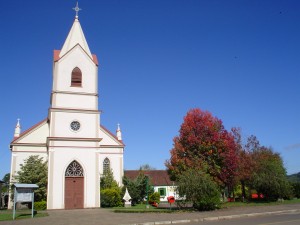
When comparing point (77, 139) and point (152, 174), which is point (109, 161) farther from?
point (152, 174)

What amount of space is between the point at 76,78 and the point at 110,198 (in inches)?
490

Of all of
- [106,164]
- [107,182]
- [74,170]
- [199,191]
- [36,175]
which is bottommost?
[199,191]

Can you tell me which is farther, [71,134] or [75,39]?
[75,39]

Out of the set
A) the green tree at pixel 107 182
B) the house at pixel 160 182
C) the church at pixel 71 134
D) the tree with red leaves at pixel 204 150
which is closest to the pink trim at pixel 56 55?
the church at pixel 71 134

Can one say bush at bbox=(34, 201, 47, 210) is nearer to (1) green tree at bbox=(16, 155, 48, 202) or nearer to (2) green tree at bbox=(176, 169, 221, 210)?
(1) green tree at bbox=(16, 155, 48, 202)

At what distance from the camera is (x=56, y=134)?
3047 centimetres

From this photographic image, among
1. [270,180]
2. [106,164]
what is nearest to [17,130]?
[106,164]

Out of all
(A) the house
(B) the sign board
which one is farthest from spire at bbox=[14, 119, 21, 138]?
(A) the house

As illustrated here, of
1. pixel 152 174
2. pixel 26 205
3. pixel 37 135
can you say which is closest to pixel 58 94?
pixel 37 135

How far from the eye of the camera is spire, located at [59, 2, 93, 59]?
111ft

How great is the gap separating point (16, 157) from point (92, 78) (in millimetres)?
11465

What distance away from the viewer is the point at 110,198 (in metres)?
31.5

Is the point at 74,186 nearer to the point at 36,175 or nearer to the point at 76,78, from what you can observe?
the point at 36,175

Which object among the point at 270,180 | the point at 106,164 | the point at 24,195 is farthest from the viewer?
the point at 106,164
